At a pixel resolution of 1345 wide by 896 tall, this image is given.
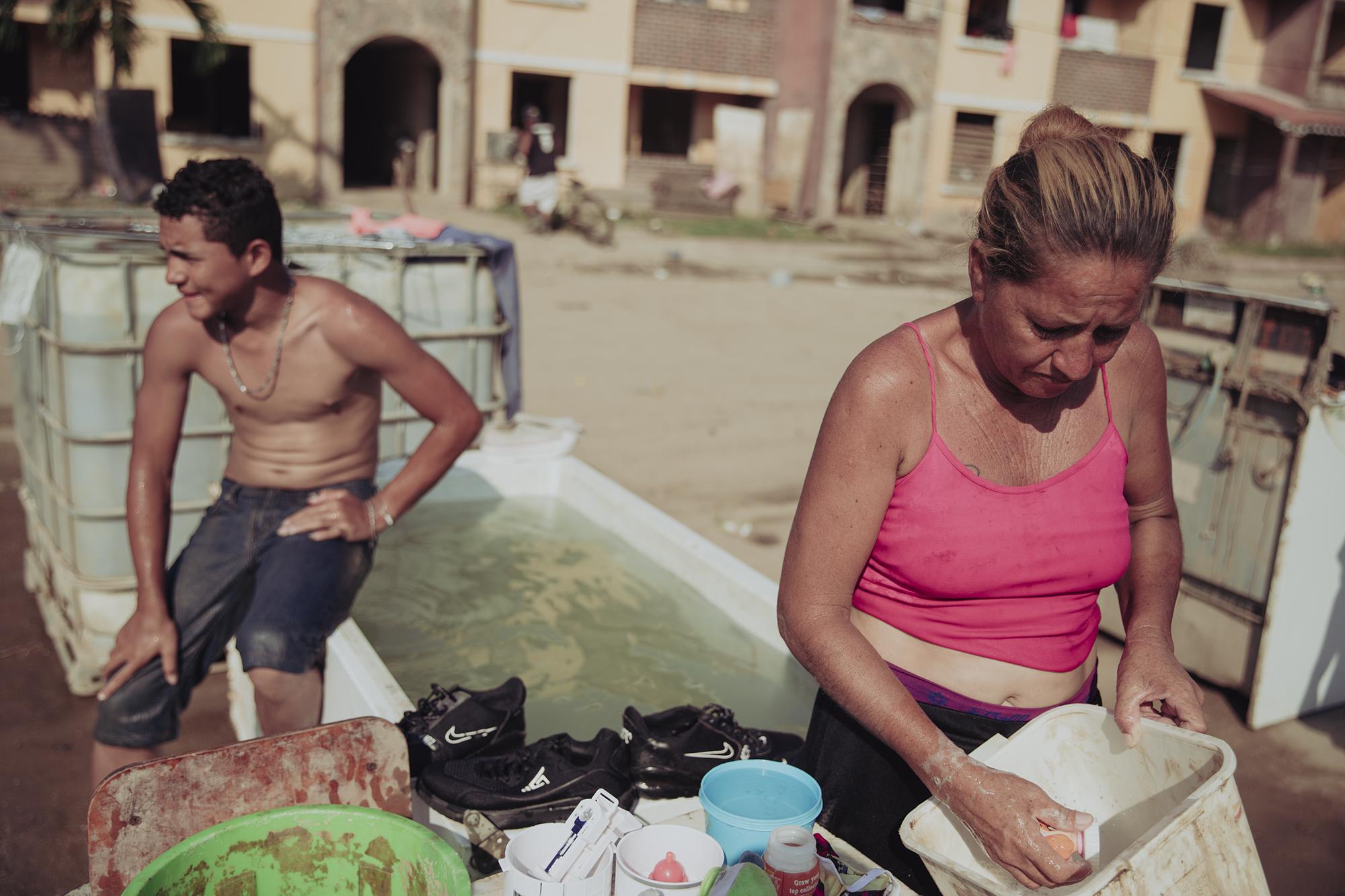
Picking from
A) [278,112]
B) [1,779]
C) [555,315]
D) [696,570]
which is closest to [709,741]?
[696,570]

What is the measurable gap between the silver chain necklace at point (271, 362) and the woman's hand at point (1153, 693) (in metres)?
2.45

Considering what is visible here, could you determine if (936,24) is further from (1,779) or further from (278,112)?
(1,779)

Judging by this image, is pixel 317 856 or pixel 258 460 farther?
pixel 258 460

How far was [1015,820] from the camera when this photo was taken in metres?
1.53

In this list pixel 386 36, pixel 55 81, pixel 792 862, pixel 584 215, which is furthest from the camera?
pixel 386 36

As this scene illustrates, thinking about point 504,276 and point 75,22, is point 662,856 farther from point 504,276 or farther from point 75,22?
point 75,22

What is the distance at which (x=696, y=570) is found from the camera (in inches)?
157

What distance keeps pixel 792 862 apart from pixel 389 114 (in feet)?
71.4

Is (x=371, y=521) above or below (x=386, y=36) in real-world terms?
below

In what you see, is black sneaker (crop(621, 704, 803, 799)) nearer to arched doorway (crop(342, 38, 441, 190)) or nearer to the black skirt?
the black skirt

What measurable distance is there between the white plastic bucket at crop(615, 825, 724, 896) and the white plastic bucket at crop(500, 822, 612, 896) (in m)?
0.03

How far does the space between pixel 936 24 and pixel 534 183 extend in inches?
397

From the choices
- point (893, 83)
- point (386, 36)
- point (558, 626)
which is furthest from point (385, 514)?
point (893, 83)

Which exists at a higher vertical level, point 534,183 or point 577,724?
point 534,183
